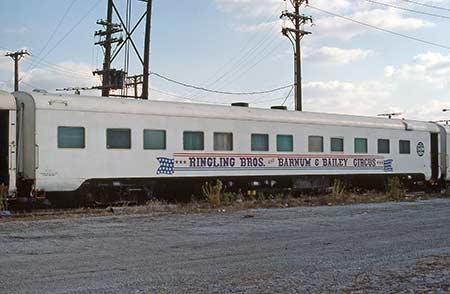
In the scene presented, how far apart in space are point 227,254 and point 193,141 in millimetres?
10030

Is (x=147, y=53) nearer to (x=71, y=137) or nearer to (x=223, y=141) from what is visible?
(x=223, y=141)

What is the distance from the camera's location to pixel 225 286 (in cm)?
700

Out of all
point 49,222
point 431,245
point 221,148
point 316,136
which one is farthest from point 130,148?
point 431,245

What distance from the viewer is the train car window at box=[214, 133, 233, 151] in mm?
19766

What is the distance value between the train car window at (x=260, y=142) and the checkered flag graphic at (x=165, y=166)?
3181 mm

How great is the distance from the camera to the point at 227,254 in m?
9.41

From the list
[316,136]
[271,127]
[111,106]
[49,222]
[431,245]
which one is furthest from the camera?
[316,136]

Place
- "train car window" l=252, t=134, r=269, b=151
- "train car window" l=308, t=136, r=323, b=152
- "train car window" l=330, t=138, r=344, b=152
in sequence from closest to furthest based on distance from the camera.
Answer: "train car window" l=252, t=134, r=269, b=151
"train car window" l=308, t=136, r=323, b=152
"train car window" l=330, t=138, r=344, b=152

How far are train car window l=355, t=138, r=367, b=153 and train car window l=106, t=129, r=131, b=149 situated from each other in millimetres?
9738

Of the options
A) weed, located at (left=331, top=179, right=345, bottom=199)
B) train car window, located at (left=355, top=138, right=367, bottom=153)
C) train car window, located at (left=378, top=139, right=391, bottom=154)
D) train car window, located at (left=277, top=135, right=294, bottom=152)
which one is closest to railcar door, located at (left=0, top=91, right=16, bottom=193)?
train car window, located at (left=277, top=135, right=294, bottom=152)

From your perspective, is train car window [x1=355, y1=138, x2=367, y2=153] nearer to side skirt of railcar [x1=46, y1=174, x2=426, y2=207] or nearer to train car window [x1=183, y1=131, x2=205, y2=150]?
side skirt of railcar [x1=46, y1=174, x2=426, y2=207]

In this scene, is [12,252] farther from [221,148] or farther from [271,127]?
[271,127]

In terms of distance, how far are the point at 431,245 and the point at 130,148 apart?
982 cm

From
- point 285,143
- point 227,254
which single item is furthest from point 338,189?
point 227,254
